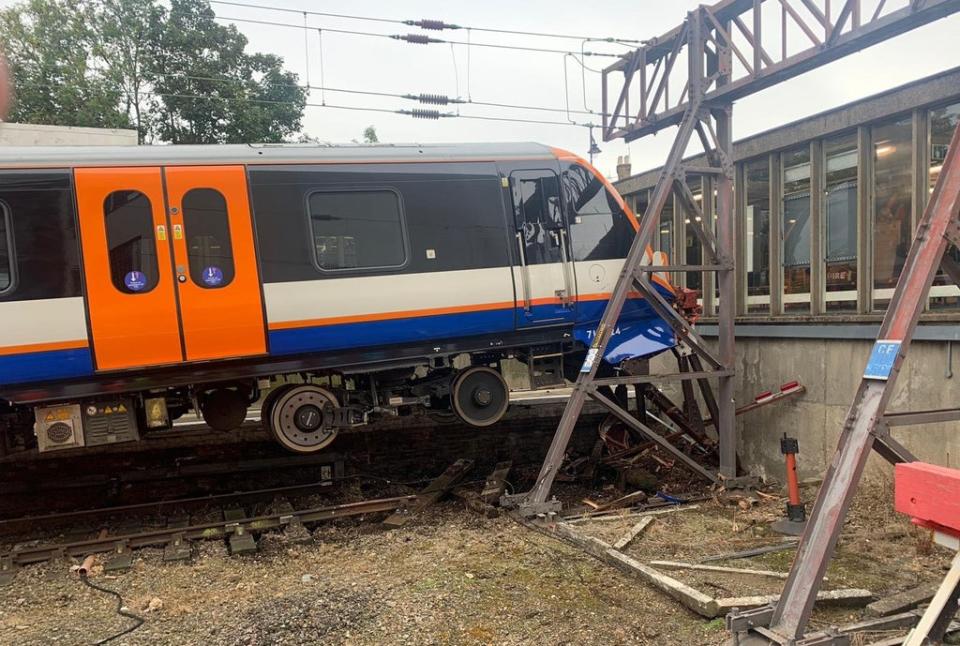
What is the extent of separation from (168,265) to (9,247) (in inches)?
49.3

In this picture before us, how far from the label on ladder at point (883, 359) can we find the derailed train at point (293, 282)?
364 cm

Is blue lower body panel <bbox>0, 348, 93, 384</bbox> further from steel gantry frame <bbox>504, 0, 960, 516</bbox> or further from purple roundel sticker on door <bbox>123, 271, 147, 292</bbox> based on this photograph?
steel gantry frame <bbox>504, 0, 960, 516</bbox>

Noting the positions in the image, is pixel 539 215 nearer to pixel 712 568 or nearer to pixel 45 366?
pixel 712 568

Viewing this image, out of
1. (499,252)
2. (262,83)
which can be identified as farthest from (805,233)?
(262,83)

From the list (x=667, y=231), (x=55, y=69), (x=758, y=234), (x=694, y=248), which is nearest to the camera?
(x=758, y=234)

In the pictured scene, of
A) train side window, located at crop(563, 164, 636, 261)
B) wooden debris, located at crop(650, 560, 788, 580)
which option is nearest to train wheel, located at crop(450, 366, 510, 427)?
train side window, located at crop(563, 164, 636, 261)

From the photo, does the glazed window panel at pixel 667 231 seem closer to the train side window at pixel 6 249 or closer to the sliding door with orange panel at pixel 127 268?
the sliding door with orange panel at pixel 127 268

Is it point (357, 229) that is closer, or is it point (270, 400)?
point (357, 229)

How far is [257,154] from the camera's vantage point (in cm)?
620

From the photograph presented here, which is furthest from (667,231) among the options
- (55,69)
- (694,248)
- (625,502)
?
(55,69)

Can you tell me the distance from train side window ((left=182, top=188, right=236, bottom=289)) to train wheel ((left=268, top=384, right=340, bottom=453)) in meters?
1.49

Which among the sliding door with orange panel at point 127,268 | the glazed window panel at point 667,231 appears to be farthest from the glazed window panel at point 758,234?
the sliding door with orange panel at point 127,268

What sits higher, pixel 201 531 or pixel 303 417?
pixel 303 417

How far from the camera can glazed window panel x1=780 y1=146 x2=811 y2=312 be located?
8305 millimetres
